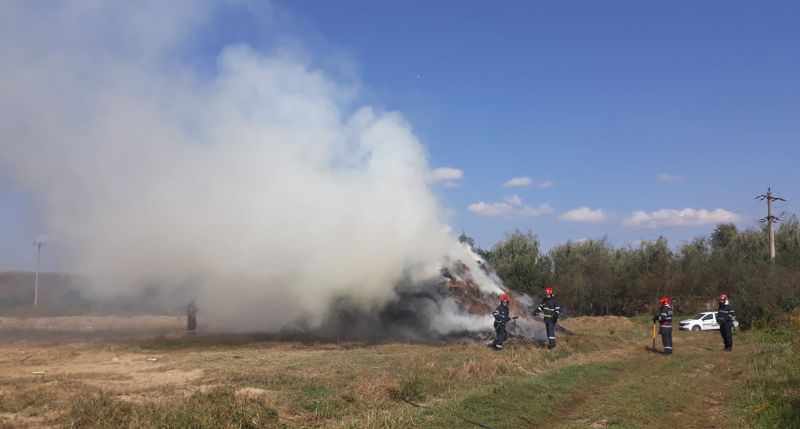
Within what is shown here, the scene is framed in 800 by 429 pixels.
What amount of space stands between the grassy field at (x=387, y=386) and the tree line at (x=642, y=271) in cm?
1985

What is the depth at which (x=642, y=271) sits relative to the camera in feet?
169

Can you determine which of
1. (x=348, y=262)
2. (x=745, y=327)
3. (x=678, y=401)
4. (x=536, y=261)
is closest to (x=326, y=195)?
(x=348, y=262)

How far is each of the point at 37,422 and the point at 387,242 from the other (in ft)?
49.4

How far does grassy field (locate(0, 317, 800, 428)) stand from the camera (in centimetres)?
1058

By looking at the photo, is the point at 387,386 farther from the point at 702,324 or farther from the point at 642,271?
the point at 642,271

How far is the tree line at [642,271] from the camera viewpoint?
44719 mm

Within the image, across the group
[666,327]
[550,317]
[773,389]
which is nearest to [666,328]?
[666,327]

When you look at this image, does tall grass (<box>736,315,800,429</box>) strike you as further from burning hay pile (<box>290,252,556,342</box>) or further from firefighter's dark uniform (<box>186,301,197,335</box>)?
firefighter's dark uniform (<box>186,301,197,335</box>)

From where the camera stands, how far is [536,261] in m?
55.9

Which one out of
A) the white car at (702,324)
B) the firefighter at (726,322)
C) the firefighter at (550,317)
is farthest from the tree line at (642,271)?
the firefighter at (550,317)

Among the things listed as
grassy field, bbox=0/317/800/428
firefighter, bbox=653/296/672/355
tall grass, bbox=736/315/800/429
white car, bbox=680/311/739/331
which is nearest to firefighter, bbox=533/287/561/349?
grassy field, bbox=0/317/800/428

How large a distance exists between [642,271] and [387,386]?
143 feet

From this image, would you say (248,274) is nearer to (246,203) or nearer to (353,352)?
(246,203)

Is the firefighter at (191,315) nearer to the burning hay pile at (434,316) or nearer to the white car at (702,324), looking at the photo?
the burning hay pile at (434,316)
